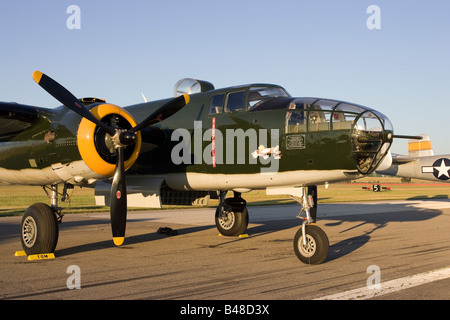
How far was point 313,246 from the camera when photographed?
1005 cm

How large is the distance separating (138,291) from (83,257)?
13.3 ft

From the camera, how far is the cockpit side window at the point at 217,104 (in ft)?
39.3

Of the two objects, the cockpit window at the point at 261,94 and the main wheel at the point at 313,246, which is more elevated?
the cockpit window at the point at 261,94

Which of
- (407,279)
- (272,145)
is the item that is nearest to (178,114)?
(272,145)

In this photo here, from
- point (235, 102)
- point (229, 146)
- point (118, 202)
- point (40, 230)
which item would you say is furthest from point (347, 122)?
point (40, 230)

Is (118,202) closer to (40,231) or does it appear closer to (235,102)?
(40,231)

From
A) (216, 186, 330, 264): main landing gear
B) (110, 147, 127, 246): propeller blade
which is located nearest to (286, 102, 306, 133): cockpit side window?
(216, 186, 330, 264): main landing gear

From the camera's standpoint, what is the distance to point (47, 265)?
984 centimetres

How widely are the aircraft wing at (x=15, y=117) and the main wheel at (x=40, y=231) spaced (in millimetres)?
2205

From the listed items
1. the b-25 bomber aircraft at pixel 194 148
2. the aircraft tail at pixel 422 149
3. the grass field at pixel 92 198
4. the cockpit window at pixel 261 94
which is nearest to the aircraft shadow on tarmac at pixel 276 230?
the b-25 bomber aircraft at pixel 194 148

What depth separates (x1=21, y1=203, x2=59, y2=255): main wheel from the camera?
10703mm

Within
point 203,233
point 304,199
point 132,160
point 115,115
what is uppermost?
point 115,115

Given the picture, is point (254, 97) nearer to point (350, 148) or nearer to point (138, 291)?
point (350, 148)

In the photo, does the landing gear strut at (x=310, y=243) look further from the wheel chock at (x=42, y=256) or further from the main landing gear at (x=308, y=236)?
the wheel chock at (x=42, y=256)
